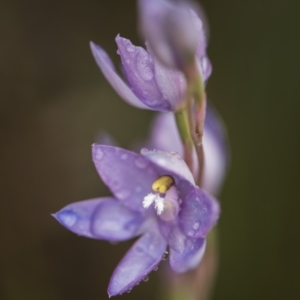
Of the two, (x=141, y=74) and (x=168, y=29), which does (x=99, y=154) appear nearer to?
(x=141, y=74)

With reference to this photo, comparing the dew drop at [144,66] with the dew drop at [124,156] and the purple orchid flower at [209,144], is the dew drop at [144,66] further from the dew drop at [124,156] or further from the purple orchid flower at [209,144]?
the purple orchid flower at [209,144]

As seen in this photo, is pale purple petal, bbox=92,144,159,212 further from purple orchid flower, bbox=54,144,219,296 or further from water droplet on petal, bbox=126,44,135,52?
water droplet on petal, bbox=126,44,135,52

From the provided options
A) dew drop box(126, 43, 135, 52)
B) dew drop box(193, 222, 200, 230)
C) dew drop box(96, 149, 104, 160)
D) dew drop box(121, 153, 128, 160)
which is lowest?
dew drop box(193, 222, 200, 230)

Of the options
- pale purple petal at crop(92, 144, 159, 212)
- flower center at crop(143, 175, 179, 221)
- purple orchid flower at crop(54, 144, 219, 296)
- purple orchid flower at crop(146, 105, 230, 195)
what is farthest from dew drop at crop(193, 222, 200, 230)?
purple orchid flower at crop(146, 105, 230, 195)

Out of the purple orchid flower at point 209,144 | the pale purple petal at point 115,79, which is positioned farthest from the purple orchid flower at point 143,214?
the purple orchid flower at point 209,144

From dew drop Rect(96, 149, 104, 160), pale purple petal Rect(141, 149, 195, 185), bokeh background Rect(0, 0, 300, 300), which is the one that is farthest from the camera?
bokeh background Rect(0, 0, 300, 300)

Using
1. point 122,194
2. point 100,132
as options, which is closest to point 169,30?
point 122,194

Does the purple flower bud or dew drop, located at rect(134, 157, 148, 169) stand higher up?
the purple flower bud

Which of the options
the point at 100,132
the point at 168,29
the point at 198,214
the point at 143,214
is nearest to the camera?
the point at 168,29
